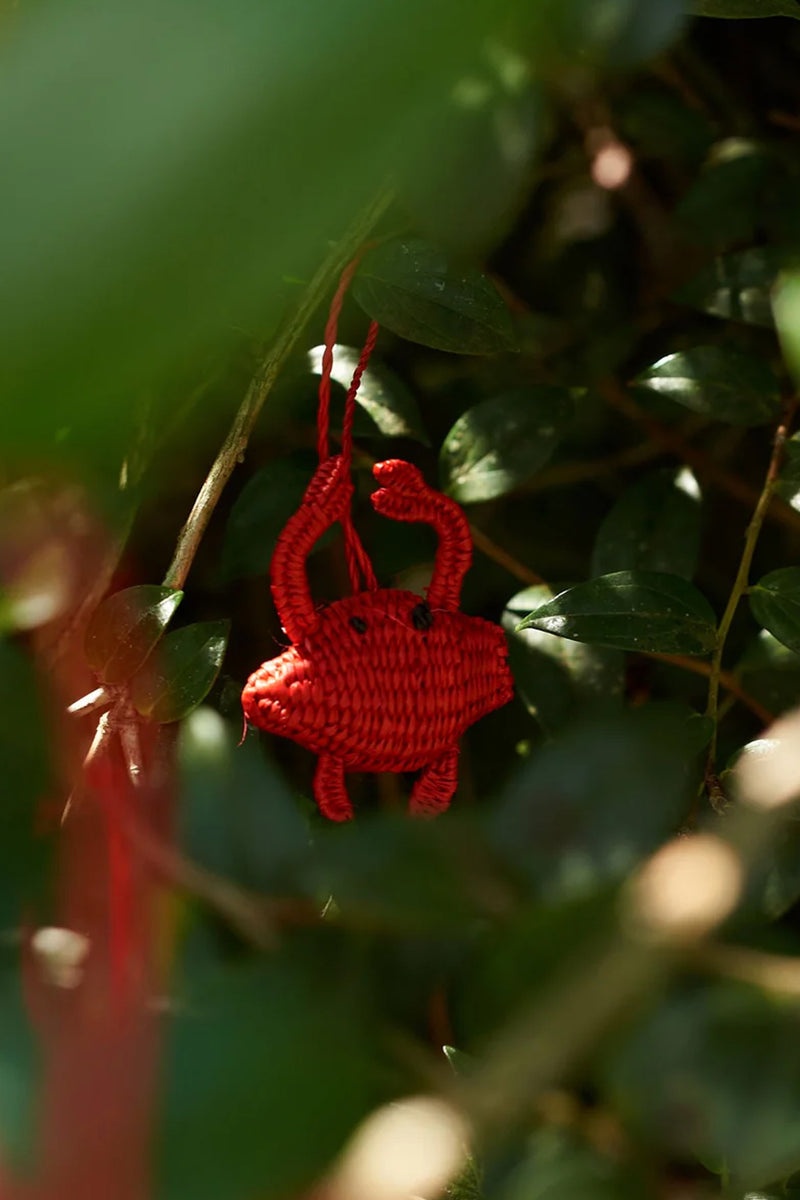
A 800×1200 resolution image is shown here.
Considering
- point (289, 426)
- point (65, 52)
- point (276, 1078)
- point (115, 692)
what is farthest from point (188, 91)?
point (289, 426)

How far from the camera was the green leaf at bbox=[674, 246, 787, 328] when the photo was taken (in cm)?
67

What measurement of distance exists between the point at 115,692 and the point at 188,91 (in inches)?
14.7

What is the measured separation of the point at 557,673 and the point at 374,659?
0.49 feet

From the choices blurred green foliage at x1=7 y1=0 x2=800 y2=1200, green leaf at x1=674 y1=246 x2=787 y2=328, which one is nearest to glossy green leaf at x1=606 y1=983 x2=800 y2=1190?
blurred green foliage at x1=7 y1=0 x2=800 y2=1200

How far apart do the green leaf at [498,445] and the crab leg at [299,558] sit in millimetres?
142

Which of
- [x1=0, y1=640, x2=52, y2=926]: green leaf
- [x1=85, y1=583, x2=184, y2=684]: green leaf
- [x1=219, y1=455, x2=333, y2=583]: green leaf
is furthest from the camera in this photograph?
[x1=219, y1=455, x2=333, y2=583]: green leaf

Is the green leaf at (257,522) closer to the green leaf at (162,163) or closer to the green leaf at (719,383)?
the green leaf at (719,383)

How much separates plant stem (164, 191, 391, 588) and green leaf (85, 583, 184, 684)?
0.02 metres

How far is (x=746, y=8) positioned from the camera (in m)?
0.48

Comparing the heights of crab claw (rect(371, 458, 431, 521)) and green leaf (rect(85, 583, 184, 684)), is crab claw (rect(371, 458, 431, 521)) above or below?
below

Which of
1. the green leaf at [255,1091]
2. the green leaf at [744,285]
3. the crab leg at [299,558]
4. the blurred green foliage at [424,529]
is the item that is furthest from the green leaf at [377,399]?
the green leaf at [255,1091]

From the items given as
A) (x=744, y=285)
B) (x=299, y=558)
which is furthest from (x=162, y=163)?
(x=744, y=285)

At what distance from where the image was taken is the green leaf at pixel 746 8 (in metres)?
0.47

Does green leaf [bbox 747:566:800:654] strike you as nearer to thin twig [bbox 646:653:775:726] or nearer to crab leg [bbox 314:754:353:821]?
thin twig [bbox 646:653:775:726]
